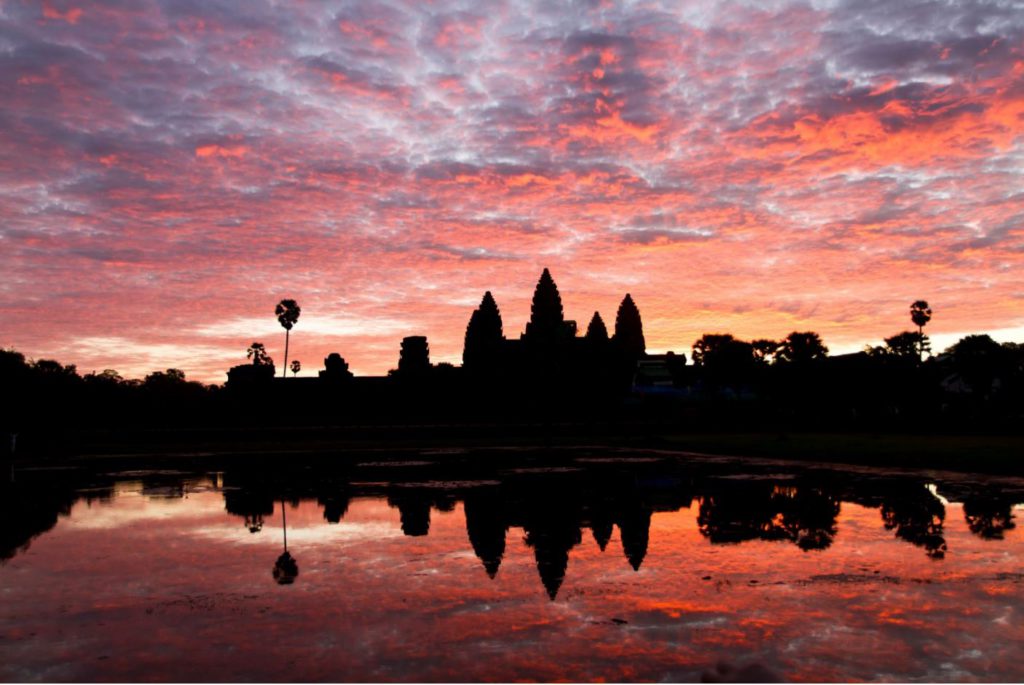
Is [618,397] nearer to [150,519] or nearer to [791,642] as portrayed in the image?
[150,519]

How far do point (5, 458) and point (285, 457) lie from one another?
36.5 feet

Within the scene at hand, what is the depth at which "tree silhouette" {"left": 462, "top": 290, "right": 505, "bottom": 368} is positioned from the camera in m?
116

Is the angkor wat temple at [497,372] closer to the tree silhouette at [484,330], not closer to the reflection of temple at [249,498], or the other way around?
the tree silhouette at [484,330]

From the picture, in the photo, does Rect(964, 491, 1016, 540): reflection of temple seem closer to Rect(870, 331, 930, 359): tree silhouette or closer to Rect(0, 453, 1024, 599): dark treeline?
Rect(0, 453, 1024, 599): dark treeline

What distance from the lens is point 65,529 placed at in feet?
43.1

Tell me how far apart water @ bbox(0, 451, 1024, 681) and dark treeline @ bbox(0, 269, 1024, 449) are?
110 feet

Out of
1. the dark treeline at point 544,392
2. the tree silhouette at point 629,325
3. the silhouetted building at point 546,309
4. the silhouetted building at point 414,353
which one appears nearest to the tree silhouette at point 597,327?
the tree silhouette at point 629,325

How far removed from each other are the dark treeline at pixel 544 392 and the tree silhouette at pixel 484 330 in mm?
193

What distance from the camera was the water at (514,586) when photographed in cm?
615

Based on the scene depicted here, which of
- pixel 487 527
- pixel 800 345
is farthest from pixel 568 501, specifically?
pixel 800 345

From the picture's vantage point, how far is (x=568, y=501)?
53.2ft

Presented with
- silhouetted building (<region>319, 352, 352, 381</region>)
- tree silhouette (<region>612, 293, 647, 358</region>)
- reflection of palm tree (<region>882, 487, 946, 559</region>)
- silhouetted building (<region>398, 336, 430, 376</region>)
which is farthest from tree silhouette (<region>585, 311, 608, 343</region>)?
reflection of palm tree (<region>882, 487, 946, 559</region>)

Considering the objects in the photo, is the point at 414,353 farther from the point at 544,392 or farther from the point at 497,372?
the point at 544,392

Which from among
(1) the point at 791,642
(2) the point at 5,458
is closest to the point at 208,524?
(1) the point at 791,642
